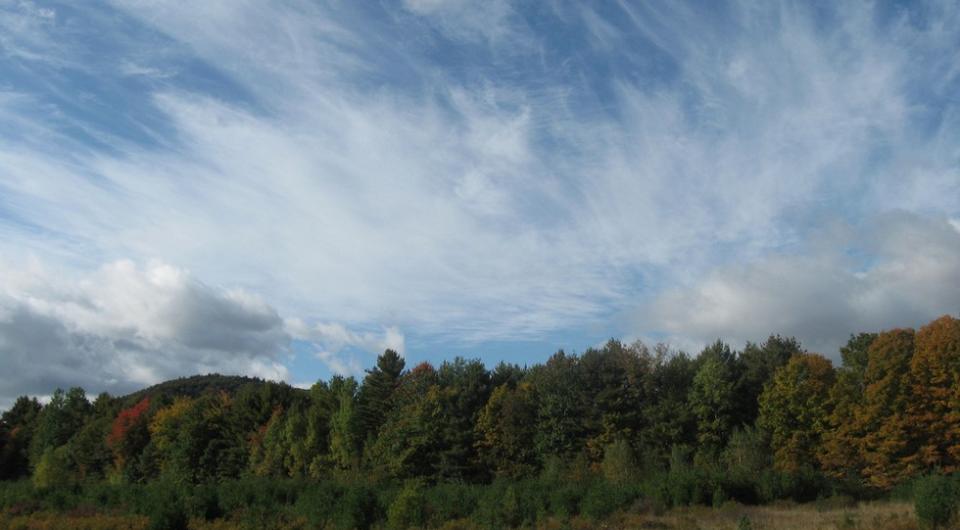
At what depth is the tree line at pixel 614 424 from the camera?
168 ft

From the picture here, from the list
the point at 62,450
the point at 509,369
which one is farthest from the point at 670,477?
the point at 62,450

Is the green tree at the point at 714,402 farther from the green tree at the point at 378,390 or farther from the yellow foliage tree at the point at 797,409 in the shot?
the green tree at the point at 378,390

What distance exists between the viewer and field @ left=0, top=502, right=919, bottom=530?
27.4m

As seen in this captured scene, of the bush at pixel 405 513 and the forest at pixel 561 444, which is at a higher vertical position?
the forest at pixel 561 444

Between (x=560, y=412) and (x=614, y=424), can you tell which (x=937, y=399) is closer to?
A: (x=614, y=424)

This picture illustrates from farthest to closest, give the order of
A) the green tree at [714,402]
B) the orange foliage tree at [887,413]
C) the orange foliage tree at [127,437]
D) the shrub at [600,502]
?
the orange foliage tree at [127,437] < the green tree at [714,402] < the orange foliage tree at [887,413] < the shrub at [600,502]

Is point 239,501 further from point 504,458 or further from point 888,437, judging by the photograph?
point 888,437

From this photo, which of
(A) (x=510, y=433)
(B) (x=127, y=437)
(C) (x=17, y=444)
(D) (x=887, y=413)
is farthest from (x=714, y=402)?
(C) (x=17, y=444)

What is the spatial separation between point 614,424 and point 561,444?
537 cm

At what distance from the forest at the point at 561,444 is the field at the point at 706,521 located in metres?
0.49

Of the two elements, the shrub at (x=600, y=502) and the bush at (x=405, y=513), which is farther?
the shrub at (x=600, y=502)

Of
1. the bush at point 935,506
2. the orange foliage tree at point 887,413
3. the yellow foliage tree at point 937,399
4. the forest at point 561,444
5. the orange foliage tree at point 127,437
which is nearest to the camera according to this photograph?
the bush at point 935,506

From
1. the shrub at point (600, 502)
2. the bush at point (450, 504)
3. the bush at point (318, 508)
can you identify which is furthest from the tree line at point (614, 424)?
the bush at point (318, 508)

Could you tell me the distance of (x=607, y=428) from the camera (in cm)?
6297
